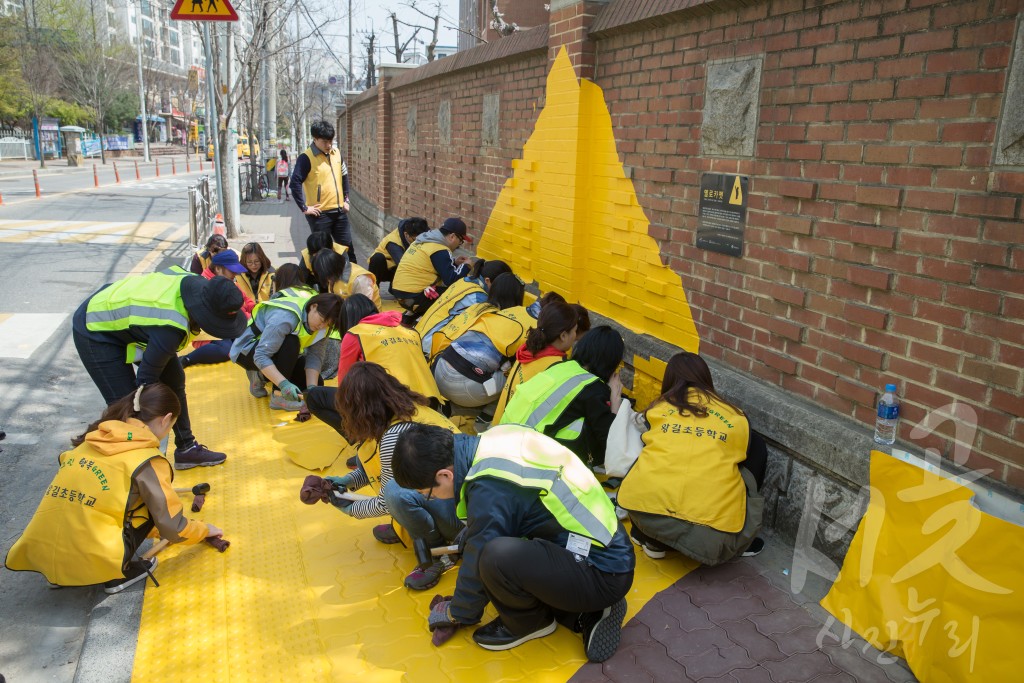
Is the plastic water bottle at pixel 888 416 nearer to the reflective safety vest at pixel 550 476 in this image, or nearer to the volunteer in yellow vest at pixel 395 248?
the reflective safety vest at pixel 550 476

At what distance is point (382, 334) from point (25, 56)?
46.7 metres

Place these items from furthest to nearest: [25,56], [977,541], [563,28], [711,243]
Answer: [25,56], [563,28], [711,243], [977,541]

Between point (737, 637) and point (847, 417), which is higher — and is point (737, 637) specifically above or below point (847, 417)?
below

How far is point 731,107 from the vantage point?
433 cm

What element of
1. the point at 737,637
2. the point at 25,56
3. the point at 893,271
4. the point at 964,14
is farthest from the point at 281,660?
the point at 25,56

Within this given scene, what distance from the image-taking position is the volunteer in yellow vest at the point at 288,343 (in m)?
5.46

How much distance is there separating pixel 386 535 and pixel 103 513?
133 centimetres

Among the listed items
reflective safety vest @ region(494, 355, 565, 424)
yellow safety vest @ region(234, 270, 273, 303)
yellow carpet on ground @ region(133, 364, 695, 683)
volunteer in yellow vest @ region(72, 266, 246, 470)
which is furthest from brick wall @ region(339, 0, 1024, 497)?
yellow safety vest @ region(234, 270, 273, 303)

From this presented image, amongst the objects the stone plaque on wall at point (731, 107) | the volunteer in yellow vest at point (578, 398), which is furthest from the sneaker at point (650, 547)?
the stone plaque on wall at point (731, 107)

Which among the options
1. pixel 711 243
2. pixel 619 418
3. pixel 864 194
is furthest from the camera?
pixel 711 243

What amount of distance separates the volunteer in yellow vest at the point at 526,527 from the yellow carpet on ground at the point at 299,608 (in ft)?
0.76

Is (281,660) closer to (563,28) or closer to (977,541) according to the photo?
(977,541)

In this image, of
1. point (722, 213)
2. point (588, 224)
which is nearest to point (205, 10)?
point (588, 224)

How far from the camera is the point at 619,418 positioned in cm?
404
